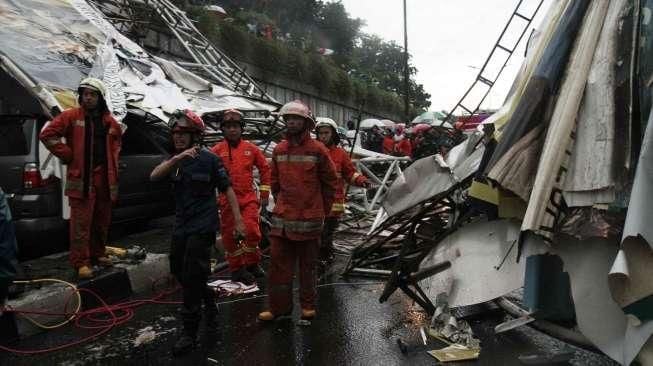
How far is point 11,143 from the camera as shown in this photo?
5496mm

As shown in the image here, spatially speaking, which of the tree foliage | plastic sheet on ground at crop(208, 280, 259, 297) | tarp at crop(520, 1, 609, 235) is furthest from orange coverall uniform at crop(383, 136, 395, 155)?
tarp at crop(520, 1, 609, 235)

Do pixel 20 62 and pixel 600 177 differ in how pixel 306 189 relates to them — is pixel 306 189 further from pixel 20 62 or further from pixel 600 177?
pixel 20 62

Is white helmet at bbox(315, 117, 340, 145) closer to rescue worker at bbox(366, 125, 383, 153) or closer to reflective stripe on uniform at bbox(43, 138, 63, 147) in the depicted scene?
reflective stripe on uniform at bbox(43, 138, 63, 147)

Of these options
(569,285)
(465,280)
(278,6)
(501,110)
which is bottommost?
(465,280)

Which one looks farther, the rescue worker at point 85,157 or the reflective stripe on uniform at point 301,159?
the rescue worker at point 85,157

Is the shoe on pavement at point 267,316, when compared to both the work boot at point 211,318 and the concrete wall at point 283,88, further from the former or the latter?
the concrete wall at point 283,88

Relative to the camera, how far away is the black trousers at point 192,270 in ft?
12.4

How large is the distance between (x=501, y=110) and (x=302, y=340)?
2169 mm

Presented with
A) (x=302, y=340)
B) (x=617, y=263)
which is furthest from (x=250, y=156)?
(x=617, y=263)

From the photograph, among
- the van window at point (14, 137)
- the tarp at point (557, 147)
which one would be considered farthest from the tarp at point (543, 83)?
the van window at point (14, 137)

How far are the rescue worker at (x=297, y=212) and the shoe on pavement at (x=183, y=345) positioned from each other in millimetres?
755

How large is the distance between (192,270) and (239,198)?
1878mm

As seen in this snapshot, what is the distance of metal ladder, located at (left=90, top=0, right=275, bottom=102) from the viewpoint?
12.1 meters

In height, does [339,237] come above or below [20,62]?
below
